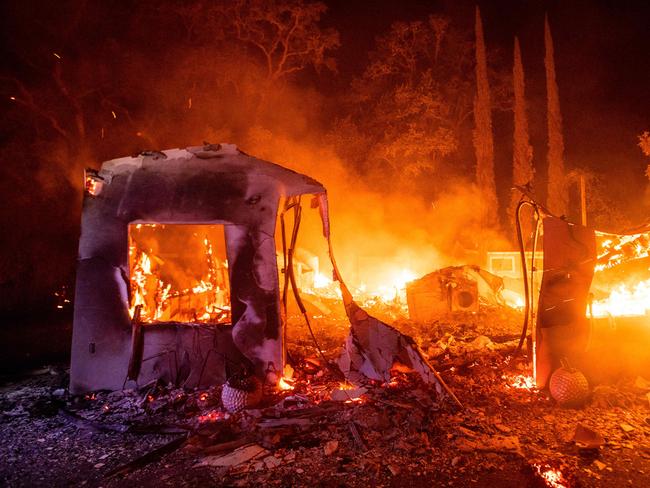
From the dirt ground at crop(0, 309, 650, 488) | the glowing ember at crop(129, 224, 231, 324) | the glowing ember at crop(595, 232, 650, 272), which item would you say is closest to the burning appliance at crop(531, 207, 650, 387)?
the glowing ember at crop(595, 232, 650, 272)

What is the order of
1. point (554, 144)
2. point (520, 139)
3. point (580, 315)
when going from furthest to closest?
point (554, 144)
point (520, 139)
point (580, 315)

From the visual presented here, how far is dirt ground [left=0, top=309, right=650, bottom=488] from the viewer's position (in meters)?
5.18

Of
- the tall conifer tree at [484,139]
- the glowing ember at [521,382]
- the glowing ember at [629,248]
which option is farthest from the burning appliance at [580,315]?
the tall conifer tree at [484,139]

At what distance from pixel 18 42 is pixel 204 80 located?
7742 millimetres

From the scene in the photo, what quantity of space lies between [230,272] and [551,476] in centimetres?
511

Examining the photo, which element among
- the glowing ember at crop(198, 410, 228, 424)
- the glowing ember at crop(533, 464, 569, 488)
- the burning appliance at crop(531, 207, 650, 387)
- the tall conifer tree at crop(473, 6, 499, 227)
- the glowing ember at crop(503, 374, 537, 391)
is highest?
the tall conifer tree at crop(473, 6, 499, 227)

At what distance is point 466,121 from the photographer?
108 ft

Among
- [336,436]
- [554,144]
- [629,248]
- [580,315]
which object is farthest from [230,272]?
[554,144]

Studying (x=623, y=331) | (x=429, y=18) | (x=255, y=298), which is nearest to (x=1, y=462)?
(x=255, y=298)

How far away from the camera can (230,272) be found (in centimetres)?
755

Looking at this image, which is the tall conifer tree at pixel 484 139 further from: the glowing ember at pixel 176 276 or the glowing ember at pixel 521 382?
the glowing ember at pixel 521 382

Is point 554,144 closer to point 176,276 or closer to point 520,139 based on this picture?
point 520,139

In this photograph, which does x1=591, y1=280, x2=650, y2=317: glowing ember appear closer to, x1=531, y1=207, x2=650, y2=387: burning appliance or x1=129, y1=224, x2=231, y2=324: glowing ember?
x1=531, y1=207, x2=650, y2=387: burning appliance

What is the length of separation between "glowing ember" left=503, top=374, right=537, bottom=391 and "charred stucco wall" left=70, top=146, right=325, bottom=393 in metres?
3.81
